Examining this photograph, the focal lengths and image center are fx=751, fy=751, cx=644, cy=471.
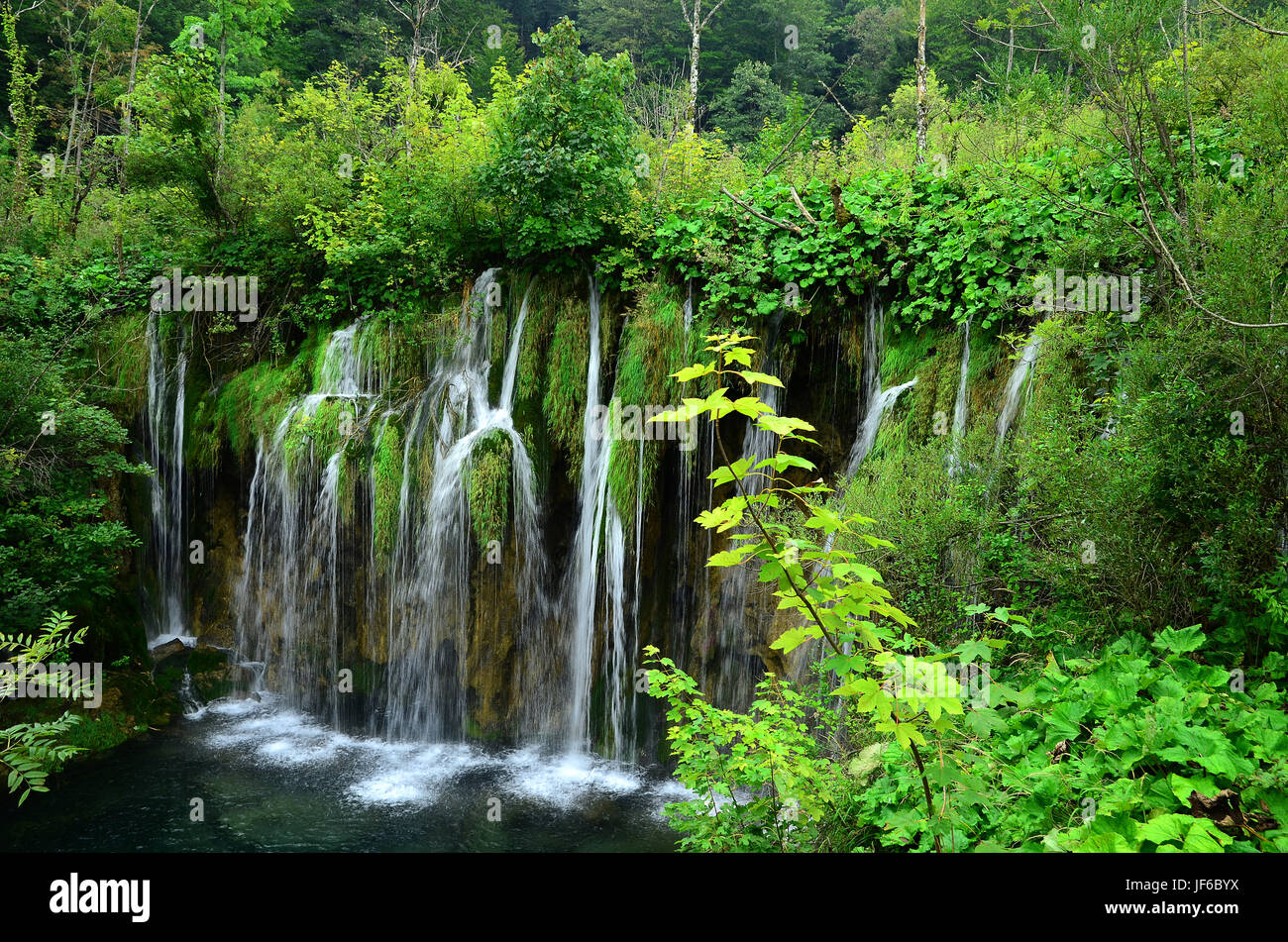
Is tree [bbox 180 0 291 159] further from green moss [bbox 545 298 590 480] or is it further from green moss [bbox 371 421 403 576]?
green moss [bbox 545 298 590 480]

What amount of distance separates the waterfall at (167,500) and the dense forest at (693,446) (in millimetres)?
74

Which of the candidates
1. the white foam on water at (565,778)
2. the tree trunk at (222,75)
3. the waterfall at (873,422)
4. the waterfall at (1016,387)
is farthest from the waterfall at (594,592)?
the tree trunk at (222,75)

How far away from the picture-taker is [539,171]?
984 centimetres

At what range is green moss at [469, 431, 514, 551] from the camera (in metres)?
9.62

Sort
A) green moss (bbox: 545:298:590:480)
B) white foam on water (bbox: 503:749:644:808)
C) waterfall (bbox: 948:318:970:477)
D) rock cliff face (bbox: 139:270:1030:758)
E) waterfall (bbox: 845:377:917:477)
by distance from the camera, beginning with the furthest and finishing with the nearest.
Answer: green moss (bbox: 545:298:590:480) < rock cliff face (bbox: 139:270:1030:758) < white foam on water (bbox: 503:749:644:808) < waterfall (bbox: 845:377:917:477) < waterfall (bbox: 948:318:970:477)

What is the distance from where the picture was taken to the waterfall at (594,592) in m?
9.41

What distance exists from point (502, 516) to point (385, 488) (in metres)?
1.74

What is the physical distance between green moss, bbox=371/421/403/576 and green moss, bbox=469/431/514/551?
1.16 m

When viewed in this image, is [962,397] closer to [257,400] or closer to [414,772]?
[414,772]

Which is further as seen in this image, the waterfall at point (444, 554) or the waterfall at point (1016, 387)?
the waterfall at point (444, 554)

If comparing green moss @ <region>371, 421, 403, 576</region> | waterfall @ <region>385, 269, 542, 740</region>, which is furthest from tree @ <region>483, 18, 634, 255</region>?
green moss @ <region>371, 421, 403, 576</region>

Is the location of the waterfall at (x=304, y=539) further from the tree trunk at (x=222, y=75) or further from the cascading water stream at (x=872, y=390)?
the cascading water stream at (x=872, y=390)

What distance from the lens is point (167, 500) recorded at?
11.9 metres

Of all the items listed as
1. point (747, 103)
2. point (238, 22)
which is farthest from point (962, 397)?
point (238, 22)
